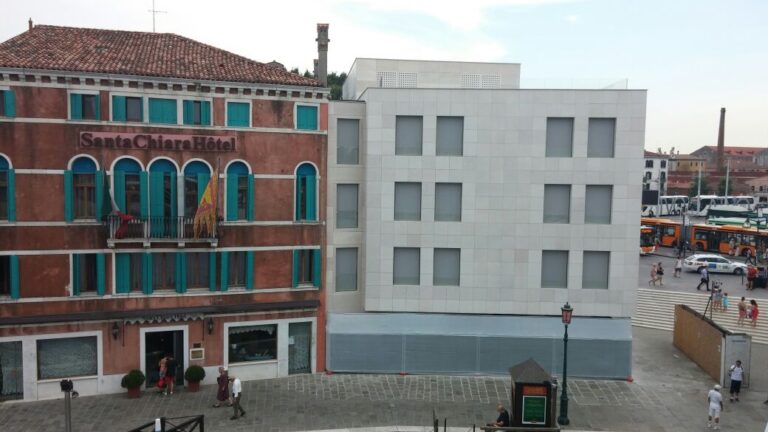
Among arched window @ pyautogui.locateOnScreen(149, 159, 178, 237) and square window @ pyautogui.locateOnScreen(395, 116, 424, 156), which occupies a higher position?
square window @ pyautogui.locateOnScreen(395, 116, 424, 156)

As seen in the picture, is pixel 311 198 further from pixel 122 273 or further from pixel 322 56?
pixel 122 273

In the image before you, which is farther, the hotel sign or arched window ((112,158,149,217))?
arched window ((112,158,149,217))

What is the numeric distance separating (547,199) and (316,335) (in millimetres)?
11703

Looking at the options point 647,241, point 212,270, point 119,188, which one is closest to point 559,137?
point 212,270

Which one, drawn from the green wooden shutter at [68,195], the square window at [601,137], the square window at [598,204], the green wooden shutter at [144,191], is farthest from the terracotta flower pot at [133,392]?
the square window at [601,137]

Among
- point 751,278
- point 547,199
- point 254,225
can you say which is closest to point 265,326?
point 254,225

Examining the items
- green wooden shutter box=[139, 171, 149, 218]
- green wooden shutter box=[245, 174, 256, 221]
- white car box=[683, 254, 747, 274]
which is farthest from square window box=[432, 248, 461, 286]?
white car box=[683, 254, 747, 274]

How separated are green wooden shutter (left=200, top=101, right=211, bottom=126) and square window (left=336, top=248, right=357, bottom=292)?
783 cm

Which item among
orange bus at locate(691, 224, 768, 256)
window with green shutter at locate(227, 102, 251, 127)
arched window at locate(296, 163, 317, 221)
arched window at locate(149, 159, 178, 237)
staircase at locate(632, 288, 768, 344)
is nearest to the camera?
arched window at locate(149, 159, 178, 237)

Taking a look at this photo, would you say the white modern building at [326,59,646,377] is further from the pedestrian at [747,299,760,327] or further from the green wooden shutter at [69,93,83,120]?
the pedestrian at [747,299,760,327]

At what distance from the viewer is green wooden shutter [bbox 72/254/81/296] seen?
2290 cm

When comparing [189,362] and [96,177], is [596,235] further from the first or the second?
[96,177]

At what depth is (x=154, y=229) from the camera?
76.3ft

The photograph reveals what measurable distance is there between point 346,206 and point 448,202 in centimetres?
452
